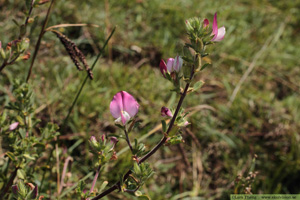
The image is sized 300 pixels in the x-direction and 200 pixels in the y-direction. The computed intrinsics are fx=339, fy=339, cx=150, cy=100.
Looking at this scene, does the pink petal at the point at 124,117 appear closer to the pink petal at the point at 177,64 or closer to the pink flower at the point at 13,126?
the pink petal at the point at 177,64

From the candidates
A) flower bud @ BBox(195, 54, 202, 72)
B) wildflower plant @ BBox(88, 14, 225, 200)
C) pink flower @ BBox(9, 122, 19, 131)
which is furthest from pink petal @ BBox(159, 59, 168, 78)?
pink flower @ BBox(9, 122, 19, 131)

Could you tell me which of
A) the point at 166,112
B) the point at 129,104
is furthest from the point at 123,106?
the point at 166,112

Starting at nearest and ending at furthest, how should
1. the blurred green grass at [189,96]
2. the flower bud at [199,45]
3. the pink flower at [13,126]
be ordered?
the flower bud at [199,45]
the pink flower at [13,126]
the blurred green grass at [189,96]

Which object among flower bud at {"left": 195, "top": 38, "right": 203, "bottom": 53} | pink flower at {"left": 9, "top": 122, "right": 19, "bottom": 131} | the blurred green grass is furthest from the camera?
the blurred green grass

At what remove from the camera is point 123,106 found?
1.13 m

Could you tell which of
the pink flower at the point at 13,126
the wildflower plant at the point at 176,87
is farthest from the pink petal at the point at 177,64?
the pink flower at the point at 13,126

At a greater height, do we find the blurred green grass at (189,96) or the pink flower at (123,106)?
the pink flower at (123,106)

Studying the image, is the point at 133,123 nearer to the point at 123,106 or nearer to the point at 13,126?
the point at 123,106

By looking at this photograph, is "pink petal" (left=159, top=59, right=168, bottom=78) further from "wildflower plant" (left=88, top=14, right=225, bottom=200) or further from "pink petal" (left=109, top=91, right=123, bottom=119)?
"pink petal" (left=109, top=91, right=123, bottom=119)

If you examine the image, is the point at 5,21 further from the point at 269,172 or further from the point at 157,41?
the point at 269,172

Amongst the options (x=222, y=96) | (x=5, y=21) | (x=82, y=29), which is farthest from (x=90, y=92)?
(x=222, y=96)

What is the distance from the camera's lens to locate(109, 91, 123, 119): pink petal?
1.11m

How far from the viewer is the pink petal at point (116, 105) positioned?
1108 mm

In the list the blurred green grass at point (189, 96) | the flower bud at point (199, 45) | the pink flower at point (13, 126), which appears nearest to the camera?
the flower bud at point (199, 45)
